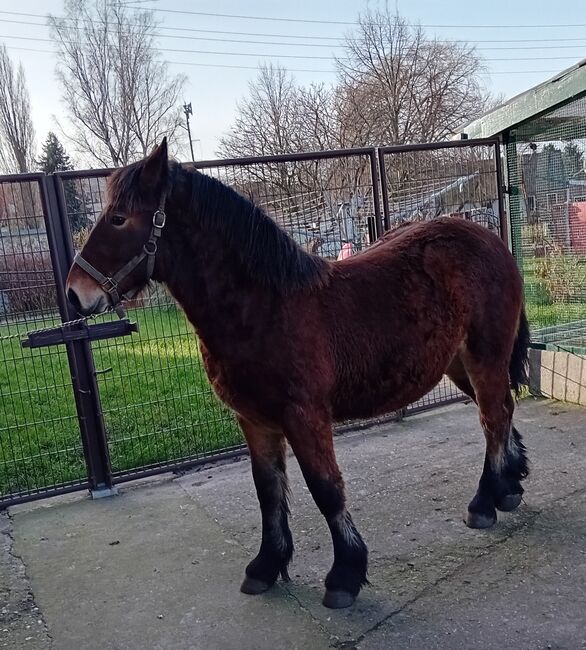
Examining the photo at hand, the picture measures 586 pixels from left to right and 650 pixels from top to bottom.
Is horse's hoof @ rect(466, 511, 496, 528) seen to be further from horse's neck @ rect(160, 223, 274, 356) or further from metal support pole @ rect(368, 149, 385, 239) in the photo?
metal support pole @ rect(368, 149, 385, 239)

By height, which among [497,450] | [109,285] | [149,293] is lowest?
[497,450]

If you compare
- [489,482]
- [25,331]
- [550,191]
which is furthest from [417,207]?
[25,331]

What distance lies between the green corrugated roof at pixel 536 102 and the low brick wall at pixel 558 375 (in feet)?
6.41

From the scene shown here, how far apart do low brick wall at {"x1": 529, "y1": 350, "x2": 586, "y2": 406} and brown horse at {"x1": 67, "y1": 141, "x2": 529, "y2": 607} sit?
7.49 ft

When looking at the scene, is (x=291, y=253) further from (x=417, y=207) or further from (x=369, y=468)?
(x=417, y=207)

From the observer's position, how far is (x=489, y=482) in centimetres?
321

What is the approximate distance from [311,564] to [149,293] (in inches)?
62.7

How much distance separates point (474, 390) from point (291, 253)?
1470 mm

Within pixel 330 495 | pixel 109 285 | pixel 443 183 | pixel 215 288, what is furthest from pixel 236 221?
pixel 443 183

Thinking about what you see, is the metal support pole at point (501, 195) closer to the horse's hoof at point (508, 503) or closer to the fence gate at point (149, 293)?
the fence gate at point (149, 293)

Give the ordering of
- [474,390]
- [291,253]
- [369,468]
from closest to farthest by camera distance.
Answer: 1. [291,253]
2. [474,390]
3. [369,468]

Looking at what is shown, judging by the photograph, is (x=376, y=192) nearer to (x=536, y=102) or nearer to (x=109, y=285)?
(x=536, y=102)

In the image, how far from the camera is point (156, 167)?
2.42 meters

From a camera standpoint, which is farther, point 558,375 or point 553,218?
point 553,218
